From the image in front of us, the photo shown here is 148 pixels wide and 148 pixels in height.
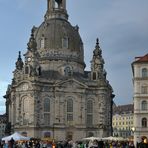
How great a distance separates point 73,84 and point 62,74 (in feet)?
15.0

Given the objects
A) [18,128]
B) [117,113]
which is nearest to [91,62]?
[18,128]

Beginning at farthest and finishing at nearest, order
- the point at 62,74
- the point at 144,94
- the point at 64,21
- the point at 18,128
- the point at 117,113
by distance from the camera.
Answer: the point at 117,113 → the point at 64,21 → the point at 62,74 → the point at 18,128 → the point at 144,94

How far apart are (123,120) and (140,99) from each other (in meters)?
107

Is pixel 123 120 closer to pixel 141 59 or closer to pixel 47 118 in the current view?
pixel 47 118

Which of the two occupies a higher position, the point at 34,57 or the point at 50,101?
the point at 34,57

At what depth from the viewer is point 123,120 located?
183625mm

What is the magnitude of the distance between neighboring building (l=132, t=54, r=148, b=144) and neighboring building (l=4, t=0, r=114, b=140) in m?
21.2

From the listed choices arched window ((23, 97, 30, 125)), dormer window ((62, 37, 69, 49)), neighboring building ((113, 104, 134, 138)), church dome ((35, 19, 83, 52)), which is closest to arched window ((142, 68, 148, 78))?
arched window ((23, 97, 30, 125))

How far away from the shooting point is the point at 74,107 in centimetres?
9875

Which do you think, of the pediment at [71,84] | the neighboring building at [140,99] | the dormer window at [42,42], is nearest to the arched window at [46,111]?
the pediment at [71,84]

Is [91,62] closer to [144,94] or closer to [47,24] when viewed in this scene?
[47,24]

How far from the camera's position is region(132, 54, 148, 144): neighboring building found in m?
77.6

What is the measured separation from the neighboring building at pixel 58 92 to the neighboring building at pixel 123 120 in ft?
244

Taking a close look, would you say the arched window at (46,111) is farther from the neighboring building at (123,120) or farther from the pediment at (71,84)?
the neighboring building at (123,120)
